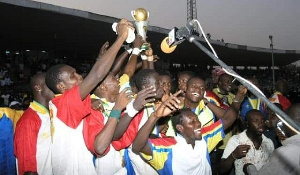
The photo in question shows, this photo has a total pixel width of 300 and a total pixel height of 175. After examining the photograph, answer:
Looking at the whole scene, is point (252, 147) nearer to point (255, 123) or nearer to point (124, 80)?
point (255, 123)

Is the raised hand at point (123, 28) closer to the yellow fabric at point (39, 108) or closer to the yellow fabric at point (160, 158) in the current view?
the yellow fabric at point (160, 158)

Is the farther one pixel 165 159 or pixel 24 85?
pixel 24 85

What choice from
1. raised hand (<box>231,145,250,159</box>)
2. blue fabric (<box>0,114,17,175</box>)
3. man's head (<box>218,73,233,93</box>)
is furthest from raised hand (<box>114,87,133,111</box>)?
man's head (<box>218,73,233,93</box>)

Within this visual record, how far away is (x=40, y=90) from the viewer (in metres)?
3.44

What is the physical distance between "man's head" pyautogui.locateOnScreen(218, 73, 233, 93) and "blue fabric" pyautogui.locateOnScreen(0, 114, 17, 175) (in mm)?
4046

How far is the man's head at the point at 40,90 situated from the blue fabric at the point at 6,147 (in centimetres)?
48

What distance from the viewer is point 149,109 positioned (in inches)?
129

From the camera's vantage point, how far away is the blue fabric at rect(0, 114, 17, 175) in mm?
3385

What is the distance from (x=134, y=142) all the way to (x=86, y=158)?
1.52ft

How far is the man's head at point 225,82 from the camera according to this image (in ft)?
18.8

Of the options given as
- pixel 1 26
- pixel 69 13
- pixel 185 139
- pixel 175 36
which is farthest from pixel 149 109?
pixel 1 26

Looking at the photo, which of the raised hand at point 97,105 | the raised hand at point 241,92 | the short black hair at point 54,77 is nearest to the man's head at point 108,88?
the raised hand at point 97,105

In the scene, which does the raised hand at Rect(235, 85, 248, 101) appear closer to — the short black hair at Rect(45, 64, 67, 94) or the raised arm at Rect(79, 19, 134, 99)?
the raised arm at Rect(79, 19, 134, 99)

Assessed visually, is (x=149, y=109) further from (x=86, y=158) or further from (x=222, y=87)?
(x=222, y=87)
